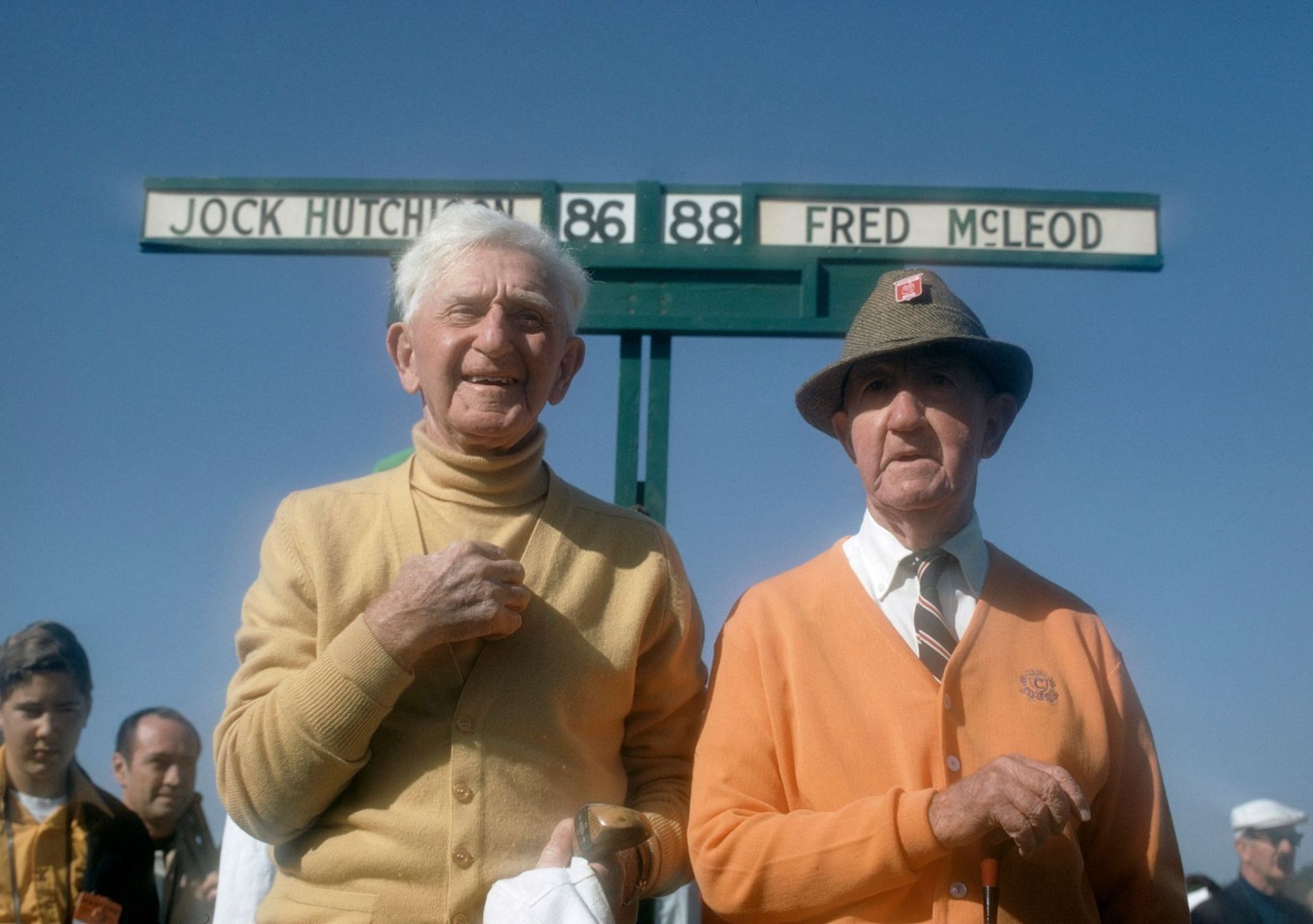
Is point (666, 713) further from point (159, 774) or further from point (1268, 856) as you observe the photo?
point (1268, 856)

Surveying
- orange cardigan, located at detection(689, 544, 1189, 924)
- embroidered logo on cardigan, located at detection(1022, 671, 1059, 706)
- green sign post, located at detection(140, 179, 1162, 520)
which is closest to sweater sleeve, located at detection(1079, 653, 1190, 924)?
orange cardigan, located at detection(689, 544, 1189, 924)

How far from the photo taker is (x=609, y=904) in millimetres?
2266

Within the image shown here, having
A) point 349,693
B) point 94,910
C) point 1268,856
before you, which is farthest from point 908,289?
point 1268,856

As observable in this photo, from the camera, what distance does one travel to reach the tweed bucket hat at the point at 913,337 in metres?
2.74

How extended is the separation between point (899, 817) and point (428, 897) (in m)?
0.85

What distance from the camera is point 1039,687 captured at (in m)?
2.58

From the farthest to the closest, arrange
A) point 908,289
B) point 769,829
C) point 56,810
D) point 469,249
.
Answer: point 56,810, point 908,289, point 469,249, point 769,829

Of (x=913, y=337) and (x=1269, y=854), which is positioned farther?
(x=1269, y=854)

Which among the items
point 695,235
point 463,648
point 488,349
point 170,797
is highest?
point 695,235

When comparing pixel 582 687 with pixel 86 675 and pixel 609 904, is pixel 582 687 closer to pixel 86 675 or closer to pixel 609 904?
pixel 609 904

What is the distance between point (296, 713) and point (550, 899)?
58 centimetres

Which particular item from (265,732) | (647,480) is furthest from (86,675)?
(265,732)

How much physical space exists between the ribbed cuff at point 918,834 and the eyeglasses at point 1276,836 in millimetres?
5042

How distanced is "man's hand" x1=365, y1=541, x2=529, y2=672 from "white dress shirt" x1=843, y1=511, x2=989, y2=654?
31.4 inches
